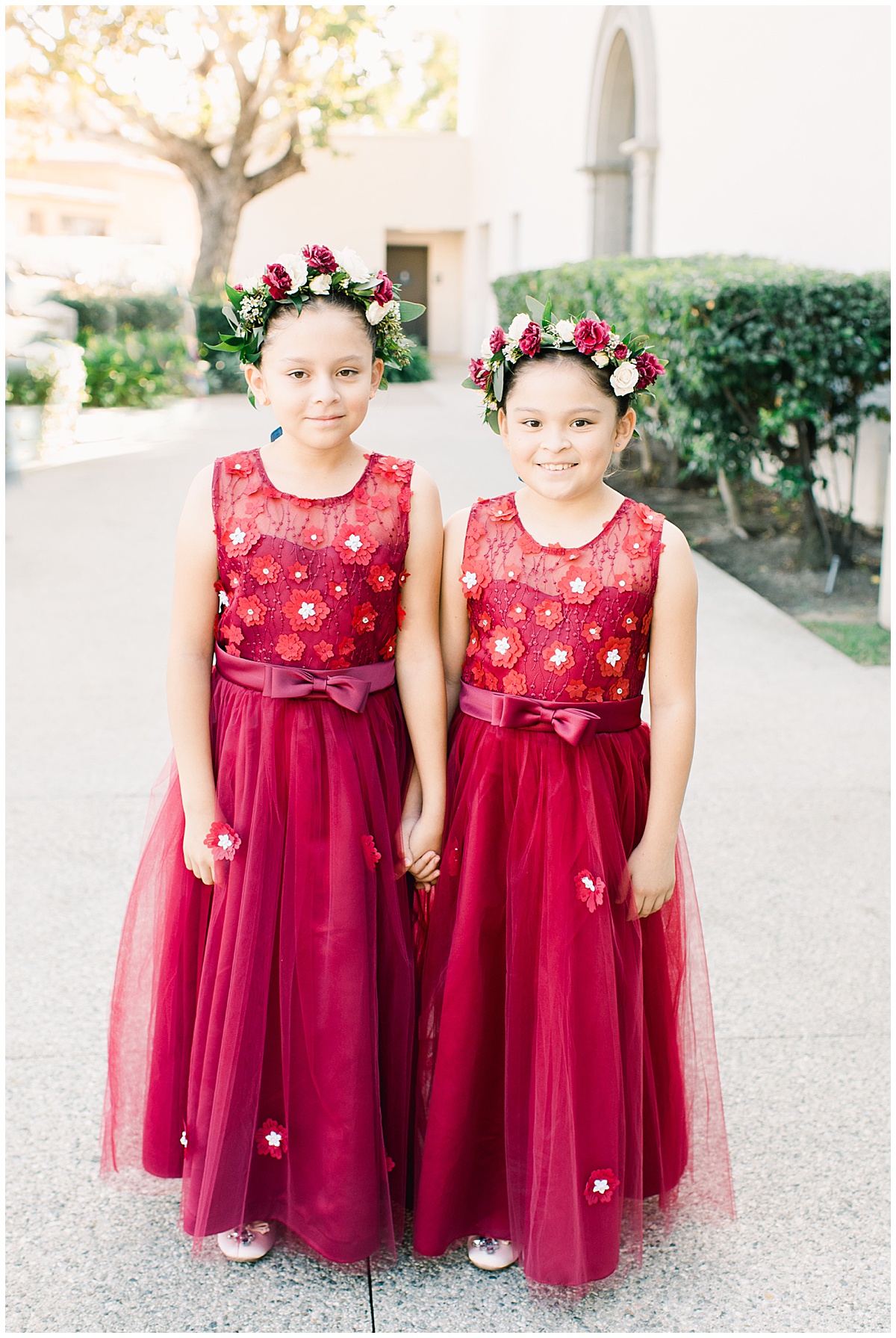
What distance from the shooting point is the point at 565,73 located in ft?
50.5

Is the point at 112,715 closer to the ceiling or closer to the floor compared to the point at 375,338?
closer to the floor

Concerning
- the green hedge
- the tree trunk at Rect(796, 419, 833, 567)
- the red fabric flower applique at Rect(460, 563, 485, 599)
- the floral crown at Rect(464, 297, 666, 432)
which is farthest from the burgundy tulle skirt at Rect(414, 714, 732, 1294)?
the tree trunk at Rect(796, 419, 833, 567)

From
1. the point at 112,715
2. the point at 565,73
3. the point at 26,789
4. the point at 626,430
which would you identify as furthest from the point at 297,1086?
the point at 565,73

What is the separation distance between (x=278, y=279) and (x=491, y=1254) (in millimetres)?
1649

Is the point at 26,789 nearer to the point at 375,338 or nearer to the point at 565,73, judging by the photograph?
the point at 375,338

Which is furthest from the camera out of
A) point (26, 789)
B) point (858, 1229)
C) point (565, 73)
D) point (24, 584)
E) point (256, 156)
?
point (256, 156)

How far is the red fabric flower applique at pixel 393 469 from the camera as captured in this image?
197 centimetres

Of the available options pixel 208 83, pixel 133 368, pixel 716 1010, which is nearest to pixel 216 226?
pixel 208 83

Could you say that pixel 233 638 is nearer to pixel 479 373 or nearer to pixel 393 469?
pixel 393 469

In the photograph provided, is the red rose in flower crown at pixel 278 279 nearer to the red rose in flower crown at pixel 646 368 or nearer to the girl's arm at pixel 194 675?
Result: the girl's arm at pixel 194 675

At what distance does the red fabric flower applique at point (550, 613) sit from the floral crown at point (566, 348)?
328mm

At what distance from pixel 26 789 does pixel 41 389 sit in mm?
8322

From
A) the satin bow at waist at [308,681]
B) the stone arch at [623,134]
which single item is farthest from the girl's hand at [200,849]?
the stone arch at [623,134]

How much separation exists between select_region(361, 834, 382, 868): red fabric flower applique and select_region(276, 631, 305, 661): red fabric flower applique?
0.31 m
